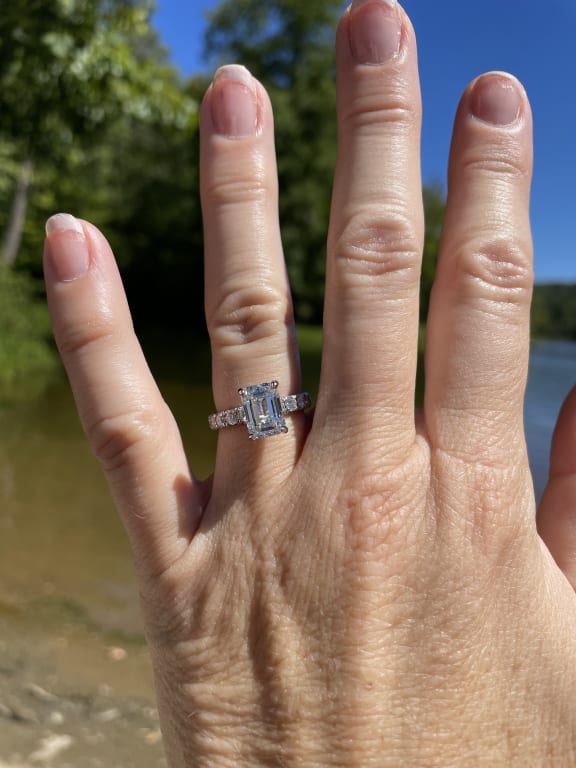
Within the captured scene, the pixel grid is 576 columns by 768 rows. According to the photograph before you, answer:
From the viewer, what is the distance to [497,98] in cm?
143

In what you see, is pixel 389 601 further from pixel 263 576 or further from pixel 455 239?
pixel 455 239

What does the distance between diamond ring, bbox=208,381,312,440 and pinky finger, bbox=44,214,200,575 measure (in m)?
0.16

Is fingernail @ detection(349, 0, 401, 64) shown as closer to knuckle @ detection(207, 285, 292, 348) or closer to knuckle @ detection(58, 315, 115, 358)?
knuckle @ detection(207, 285, 292, 348)

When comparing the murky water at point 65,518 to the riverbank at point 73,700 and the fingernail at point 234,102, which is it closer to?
the riverbank at point 73,700

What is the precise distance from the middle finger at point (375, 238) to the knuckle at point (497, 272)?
107mm

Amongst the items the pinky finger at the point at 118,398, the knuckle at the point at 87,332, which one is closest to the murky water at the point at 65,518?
the pinky finger at the point at 118,398

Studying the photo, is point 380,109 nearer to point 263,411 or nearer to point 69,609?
point 263,411

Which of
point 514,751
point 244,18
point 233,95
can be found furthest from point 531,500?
point 244,18

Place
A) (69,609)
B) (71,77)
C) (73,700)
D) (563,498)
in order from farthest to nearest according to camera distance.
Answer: (71,77) < (69,609) < (73,700) < (563,498)

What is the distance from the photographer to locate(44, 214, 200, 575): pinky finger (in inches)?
57.2

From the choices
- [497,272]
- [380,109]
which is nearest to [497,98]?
[380,109]

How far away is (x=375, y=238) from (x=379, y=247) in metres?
0.02

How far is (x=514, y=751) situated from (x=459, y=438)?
0.60 metres

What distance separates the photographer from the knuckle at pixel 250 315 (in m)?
1.51
